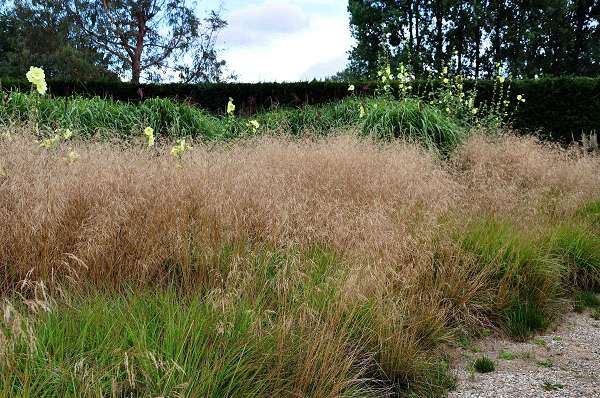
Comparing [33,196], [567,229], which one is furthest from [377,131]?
[33,196]

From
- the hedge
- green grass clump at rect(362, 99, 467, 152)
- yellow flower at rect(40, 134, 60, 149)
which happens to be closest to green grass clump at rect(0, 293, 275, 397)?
yellow flower at rect(40, 134, 60, 149)

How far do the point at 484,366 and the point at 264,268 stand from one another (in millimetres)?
1336

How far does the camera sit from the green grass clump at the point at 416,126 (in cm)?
734

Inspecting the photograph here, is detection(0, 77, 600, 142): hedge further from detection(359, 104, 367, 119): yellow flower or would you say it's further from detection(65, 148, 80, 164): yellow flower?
detection(65, 148, 80, 164): yellow flower

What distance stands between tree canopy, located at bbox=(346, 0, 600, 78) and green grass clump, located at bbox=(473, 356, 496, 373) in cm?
2001

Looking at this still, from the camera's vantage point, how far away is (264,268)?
2869 mm

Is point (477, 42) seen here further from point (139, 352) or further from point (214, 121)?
point (139, 352)

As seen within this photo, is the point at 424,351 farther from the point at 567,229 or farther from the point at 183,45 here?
the point at 183,45

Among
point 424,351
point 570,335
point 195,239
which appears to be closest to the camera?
point 424,351

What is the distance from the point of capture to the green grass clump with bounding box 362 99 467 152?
734 centimetres

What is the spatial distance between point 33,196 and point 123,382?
70.1 inches

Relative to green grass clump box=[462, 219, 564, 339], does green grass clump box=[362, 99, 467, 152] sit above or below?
above

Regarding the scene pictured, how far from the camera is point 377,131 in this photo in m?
7.42

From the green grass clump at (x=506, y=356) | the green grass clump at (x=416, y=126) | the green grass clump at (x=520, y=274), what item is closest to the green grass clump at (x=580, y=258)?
the green grass clump at (x=520, y=274)
